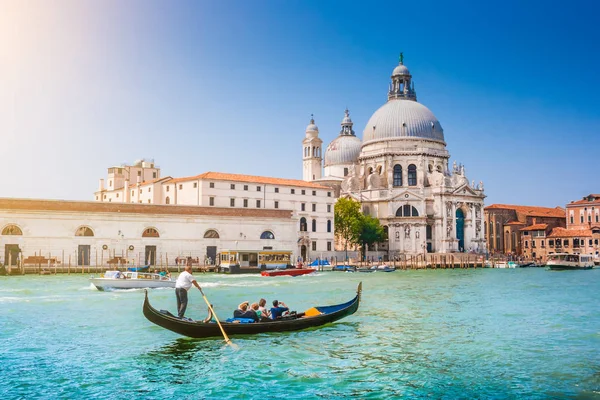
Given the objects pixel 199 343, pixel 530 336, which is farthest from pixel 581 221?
pixel 199 343

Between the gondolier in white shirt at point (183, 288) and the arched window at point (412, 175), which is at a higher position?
the arched window at point (412, 175)

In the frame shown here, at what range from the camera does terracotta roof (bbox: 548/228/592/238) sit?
72.1m

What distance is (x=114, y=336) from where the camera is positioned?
53.1 feet

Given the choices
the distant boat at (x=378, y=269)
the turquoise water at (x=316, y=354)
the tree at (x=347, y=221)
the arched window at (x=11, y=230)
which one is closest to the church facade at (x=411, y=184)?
the tree at (x=347, y=221)

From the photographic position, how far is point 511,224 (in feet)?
268

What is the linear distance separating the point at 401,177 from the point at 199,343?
57355 mm

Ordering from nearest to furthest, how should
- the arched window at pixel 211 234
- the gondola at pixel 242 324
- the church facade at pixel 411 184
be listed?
1. the gondola at pixel 242 324
2. the arched window at pixel 211 234
3. the church facade at pixel 411 184

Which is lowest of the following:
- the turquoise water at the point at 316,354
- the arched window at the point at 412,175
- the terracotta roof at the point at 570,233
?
the turquoise water at the point at 316,354

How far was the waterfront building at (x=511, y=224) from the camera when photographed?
81.1 metres

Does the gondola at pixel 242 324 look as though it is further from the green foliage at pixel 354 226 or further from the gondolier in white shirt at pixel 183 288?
the green foliage at pixel 354 226

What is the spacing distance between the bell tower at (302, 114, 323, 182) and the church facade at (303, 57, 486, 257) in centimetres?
185

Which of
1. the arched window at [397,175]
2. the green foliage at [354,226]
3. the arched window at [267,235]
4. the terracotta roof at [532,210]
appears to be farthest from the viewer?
the terracotta roof at [532,210]

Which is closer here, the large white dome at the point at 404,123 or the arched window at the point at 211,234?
the arched window at the point at 211,234

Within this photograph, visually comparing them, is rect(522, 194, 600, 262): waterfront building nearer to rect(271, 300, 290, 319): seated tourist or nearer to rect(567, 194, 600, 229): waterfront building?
rect(567, 194, 600, 229): waterfront building
